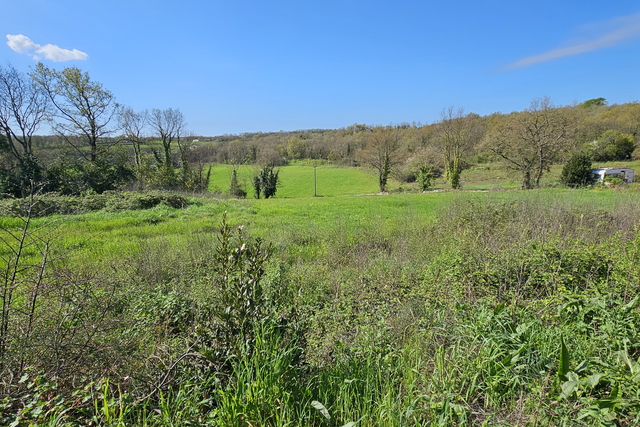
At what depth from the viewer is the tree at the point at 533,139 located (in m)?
24.3

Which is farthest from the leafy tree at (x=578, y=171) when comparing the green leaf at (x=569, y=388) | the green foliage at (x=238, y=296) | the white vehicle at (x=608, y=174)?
the green foliage at (x=238, y=296)

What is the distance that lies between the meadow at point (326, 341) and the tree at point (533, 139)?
974 inches

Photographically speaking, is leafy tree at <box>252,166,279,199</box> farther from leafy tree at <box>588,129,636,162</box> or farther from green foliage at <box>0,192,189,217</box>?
leafy tree at <box>588,129,636,162</box>

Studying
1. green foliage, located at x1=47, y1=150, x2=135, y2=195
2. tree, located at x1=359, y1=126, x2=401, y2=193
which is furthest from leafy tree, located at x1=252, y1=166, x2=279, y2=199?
green foliage, located at x1=47, y1=150, x2=135, y2=195

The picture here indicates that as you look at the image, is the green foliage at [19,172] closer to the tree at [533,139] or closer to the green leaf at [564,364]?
the green leaf at [564,364]

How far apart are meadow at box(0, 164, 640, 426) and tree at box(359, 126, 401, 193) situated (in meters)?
33.5

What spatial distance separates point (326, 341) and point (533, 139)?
99.9ft

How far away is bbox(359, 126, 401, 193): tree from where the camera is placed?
38594mm

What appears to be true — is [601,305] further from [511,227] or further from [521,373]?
[511,227]

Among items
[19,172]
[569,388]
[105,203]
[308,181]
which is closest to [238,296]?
[569,388]

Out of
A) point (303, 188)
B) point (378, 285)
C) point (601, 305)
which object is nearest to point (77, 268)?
point (378, 285)

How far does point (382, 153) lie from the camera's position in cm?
3900

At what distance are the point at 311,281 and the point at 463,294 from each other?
2.36m

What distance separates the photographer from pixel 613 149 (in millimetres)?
38500
